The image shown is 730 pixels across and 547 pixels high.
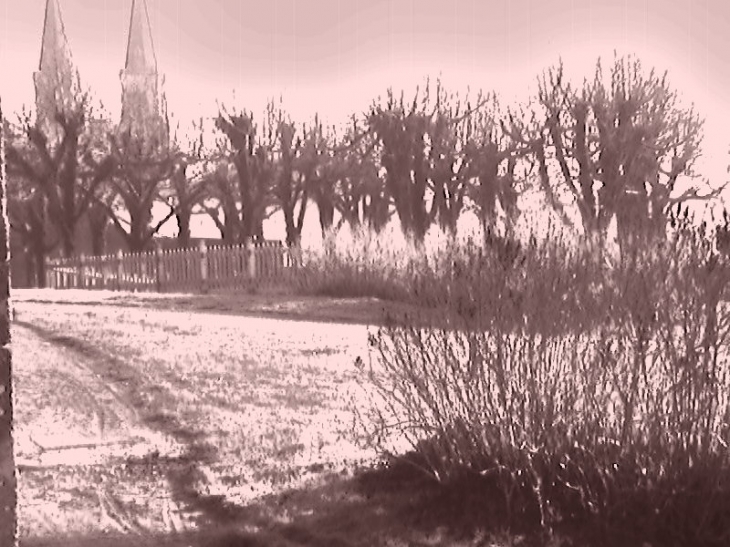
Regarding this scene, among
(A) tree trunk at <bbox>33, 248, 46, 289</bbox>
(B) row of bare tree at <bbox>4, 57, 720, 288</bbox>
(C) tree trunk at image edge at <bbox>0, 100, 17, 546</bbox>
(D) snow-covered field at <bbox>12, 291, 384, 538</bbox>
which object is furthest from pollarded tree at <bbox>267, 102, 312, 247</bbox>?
(C) tree trunk at image edge at <bbox>0, 100, 17, 546</bbox>

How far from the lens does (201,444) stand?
897 cm

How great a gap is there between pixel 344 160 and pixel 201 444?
38.0 m

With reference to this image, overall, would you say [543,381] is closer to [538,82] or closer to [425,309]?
[425,309]

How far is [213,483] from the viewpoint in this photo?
7.83 m

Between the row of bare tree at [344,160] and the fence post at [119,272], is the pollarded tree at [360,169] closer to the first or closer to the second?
the row of bare tree at [344,160]

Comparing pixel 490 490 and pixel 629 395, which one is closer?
pixel 629 395

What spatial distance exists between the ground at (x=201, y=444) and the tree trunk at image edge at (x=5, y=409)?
1.80 meters

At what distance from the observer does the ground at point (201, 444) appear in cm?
677

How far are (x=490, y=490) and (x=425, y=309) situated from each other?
1.36 metres

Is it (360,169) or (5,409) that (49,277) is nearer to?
Result: (360,169)

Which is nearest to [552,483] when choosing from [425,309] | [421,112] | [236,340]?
[425,309]

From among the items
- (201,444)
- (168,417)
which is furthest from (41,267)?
(201,444)

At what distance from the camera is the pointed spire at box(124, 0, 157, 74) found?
69.7m

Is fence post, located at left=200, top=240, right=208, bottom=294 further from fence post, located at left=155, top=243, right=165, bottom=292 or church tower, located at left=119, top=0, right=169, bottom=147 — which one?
church tower, located at left=119, top=0, right=169, bottom=147
